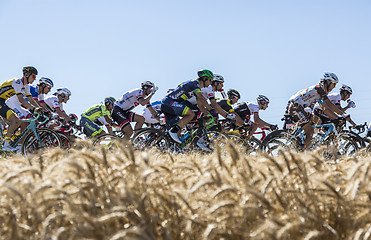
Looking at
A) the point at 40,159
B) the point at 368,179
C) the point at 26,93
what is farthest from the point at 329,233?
the point at 26,93

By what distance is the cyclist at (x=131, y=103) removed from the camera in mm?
12688

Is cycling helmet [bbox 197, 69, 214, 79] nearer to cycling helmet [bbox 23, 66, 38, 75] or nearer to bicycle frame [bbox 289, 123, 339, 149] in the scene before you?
bicycle frame [bbox 289, 123, 339, 149]

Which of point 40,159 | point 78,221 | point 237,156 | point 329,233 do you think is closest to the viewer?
point 78,221

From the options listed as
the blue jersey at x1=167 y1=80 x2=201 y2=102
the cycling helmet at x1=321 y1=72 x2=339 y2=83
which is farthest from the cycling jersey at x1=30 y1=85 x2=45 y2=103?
the cycling helmet at x1=321 y1=72 x2=339 y2=83

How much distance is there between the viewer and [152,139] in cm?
1173

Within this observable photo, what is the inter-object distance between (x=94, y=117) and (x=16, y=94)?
3443 millimetres

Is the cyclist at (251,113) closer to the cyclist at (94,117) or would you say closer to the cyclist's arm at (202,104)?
the cyclist's arm at (202,104)

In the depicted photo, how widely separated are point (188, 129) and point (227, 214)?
940 cm

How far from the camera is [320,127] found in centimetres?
1229

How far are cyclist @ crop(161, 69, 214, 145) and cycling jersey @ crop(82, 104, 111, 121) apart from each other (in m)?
3.53

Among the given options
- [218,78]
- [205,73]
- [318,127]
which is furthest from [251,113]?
[205,73]

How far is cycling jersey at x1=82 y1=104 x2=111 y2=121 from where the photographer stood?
48.8 feet

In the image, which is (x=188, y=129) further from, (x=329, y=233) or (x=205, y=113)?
(x=329, y=233)

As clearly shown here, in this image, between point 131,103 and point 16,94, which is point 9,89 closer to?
point 16,94
